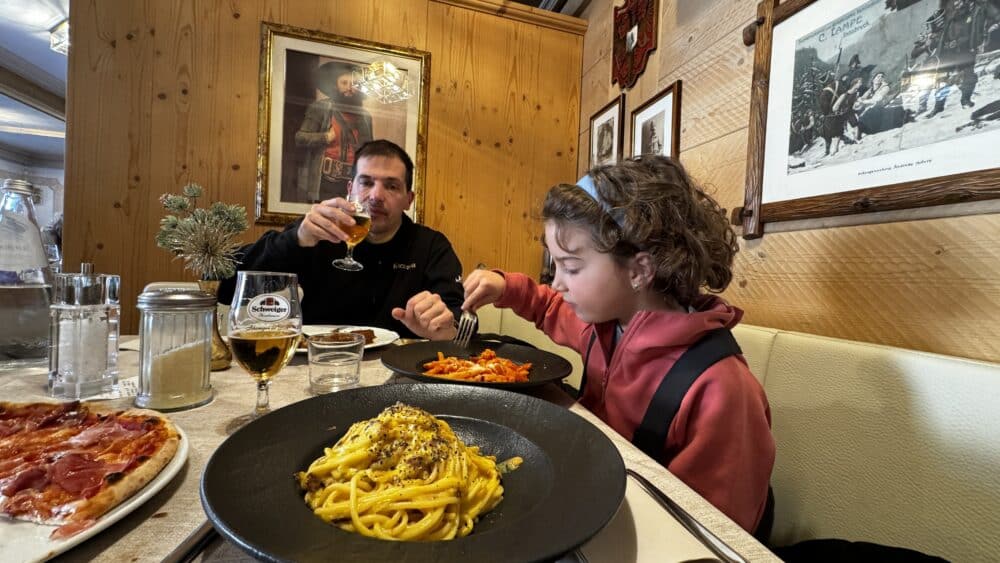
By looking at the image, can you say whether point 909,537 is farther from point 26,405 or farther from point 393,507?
point 26,405

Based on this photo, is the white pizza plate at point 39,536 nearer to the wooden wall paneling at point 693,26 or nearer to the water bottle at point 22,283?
the water bottle at point 22,283

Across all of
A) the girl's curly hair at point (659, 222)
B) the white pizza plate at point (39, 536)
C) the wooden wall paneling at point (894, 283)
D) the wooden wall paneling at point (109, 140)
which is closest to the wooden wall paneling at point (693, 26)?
the wooden wall paneling at point (894, 283)

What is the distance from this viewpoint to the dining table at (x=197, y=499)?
0.37 m

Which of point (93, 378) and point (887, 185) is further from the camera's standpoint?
point (887, 185)

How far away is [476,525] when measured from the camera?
1.44 feet

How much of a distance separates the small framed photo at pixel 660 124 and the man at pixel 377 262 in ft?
3.68

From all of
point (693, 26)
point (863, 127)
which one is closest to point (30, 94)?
point (693, 26)

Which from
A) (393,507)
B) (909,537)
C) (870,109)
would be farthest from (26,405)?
(870,109)

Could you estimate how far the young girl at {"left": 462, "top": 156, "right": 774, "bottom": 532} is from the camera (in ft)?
2.57

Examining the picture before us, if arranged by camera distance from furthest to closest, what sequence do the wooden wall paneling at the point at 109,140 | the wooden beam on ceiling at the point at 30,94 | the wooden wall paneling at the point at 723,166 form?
the wooden beam on ceiling at the point at 30,94, the wooden wall paneling at the point at 109,140, the wooden wall paneling at the point at 723,166

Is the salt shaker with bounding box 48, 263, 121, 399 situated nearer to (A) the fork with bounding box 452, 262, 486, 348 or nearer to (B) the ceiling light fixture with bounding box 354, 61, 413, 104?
(A) the fork with bounding box 452, 262, 486, 348

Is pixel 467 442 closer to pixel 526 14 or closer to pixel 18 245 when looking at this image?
pixel 18 245

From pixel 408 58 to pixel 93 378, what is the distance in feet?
8.50

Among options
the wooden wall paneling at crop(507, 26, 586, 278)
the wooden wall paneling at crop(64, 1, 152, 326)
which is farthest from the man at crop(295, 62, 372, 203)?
the wooden wall paneling at crop(507, 26, 586, 278)
